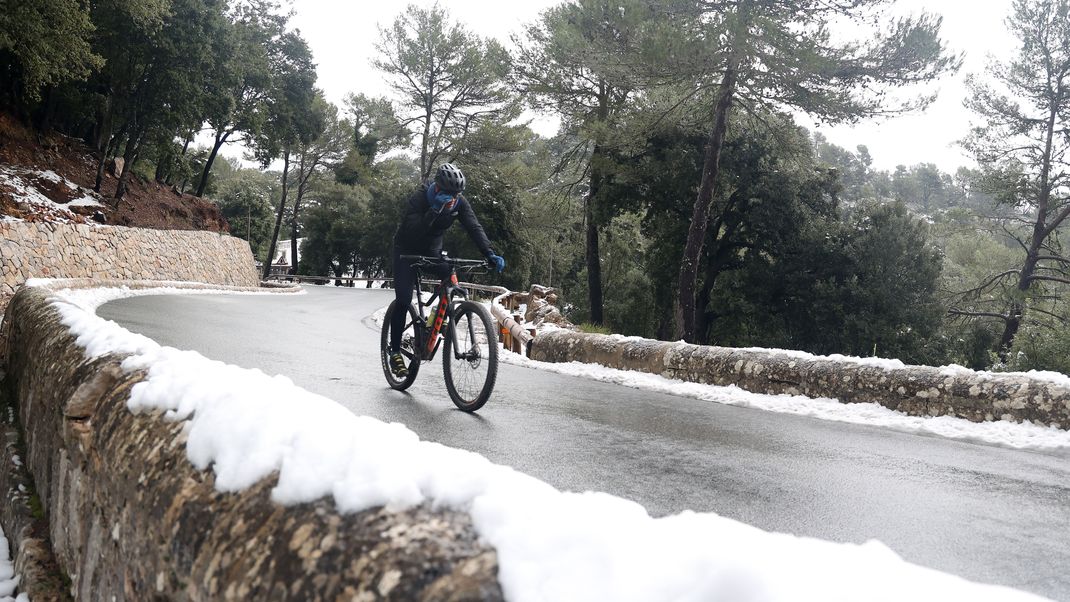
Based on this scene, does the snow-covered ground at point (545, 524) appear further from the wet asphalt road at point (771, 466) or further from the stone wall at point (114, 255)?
the stone wall at point (114, 255)

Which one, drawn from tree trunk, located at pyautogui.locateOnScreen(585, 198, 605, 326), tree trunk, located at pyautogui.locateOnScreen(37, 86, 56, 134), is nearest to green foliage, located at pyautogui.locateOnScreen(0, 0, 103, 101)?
tree trunk, located at pyautogui.locateOnScreen(37, 86, 56, 134)

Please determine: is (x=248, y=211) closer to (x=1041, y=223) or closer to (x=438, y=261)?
(x=1041, y=223)

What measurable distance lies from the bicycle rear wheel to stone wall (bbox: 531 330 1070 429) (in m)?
3.46

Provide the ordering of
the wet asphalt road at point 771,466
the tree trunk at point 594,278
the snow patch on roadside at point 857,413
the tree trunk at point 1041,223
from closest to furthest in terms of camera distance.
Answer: the wet asphalt road at point 771,466 → the snow patch on roadside at point 857,413 → the tree trunk at point 1041,223 → the tree trunk at point 594,278

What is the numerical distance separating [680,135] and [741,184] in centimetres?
258

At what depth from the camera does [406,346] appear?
261 inches

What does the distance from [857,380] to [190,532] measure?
20.8ft

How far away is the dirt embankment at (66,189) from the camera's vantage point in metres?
23.0

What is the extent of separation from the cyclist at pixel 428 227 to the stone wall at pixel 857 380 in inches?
130

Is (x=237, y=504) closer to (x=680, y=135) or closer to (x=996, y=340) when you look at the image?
(x=680, y=135)

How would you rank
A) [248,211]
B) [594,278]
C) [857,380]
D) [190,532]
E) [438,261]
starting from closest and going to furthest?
[190,532], [438,261], [857,380], [594,278], [248,211]

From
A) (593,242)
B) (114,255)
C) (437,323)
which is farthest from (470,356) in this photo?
(593,242)

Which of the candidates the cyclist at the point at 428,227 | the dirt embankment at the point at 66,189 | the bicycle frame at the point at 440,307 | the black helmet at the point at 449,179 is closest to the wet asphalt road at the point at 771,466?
the bicycle frame at the point at 440,307

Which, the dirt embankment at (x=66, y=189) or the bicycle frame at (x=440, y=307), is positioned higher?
the dirt embankment at (x=66, y=189)
